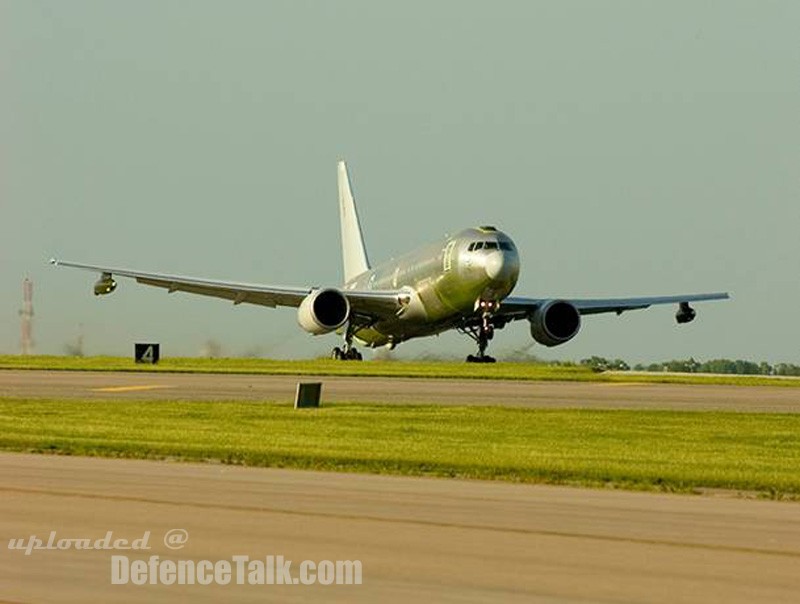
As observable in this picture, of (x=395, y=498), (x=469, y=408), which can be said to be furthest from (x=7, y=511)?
(x=469, y=408)

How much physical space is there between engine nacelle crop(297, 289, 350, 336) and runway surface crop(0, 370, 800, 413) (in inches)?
652

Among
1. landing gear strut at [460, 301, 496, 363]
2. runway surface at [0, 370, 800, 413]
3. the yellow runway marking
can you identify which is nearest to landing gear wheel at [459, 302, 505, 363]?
landing gear strut at [460, 301, 496, 363]

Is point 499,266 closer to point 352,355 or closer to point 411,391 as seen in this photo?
point 352,355

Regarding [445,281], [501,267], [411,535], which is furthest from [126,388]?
[411,535]

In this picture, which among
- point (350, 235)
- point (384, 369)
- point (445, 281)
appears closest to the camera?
point (384, 369)

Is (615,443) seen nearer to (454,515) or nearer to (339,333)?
(454,515)

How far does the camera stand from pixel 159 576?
37.2 feet

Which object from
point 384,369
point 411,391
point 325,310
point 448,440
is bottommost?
point 448,440

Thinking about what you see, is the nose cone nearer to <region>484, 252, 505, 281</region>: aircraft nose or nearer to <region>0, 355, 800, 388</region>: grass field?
<region>484, 252, 505, 281</region>: aircraft nose

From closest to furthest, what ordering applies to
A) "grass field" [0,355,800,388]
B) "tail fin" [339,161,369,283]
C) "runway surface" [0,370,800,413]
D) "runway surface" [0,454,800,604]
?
"runway surface" [0,454,800,604] < "runway surface" [0,370,800,413] < "grass field" [0,355,800,388] < "tail fin" [339,161,369,283]

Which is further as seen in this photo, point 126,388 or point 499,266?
point 499,266

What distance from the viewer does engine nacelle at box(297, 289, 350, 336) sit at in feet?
237

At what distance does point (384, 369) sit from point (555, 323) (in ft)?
47.9

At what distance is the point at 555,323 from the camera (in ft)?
244
